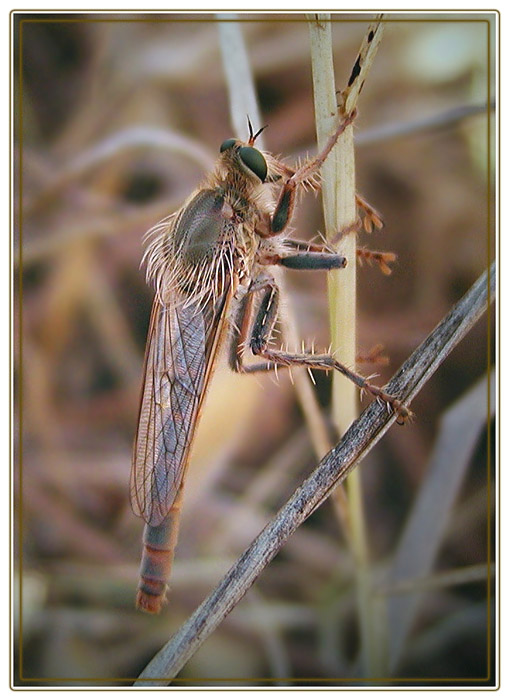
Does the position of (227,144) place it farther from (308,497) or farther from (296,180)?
(308,497)

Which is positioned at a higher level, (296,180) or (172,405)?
(296,180)

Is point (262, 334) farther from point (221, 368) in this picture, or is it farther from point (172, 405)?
point (172, 405)

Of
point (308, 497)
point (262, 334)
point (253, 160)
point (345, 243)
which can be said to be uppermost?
point (253, 160)

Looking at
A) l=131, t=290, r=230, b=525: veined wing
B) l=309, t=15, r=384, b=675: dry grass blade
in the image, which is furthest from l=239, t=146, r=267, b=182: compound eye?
l=131, t=290, r=230, b=525: veined wing

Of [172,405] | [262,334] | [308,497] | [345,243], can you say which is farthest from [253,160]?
[308,497]

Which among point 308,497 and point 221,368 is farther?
point 221,368

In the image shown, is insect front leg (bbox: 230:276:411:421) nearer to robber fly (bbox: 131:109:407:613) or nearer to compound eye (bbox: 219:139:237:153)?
robber fly (bbox: 131:109:407:613)
